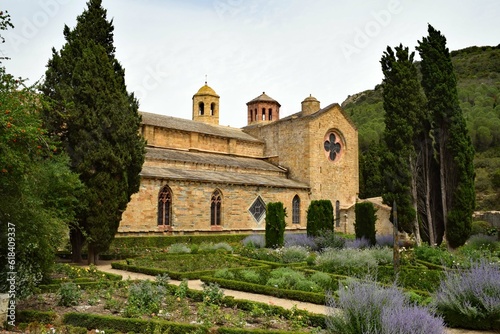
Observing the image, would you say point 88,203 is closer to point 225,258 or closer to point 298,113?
point 225,258

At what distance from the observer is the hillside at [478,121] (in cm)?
4188

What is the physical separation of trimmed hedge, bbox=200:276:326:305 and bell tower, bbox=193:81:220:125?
28.0 meters

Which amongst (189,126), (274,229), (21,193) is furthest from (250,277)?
(189,126)

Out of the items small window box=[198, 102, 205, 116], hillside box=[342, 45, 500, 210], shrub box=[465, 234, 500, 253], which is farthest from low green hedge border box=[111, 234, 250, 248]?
hillside box=[342, 45, 500, 210]

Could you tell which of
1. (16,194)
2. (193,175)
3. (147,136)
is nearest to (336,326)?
(16,194)

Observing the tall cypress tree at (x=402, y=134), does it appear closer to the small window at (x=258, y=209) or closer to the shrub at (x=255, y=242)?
the shrub at (x=255, y=242)

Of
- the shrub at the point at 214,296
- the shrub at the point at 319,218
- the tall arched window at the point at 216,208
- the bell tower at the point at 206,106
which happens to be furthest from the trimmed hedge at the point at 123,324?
the bell tower at the point at 206,106

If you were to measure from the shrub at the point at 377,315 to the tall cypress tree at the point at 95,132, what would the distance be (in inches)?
405

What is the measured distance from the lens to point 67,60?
1565 centimetres

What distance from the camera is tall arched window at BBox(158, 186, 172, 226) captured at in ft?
72.1

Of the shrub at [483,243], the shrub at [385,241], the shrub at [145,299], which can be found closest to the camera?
the shrub at [145,299]

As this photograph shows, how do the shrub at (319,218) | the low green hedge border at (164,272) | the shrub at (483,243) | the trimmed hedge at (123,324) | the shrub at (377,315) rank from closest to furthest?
the shrub at (377,315)
the trimmed hedge at (123,324)
the low green hedge border at (164,272)
the shrub at (483,243)
the shrub at (319,218)

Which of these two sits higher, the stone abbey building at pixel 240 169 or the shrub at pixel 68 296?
the stone abbey building at pixel 240 169

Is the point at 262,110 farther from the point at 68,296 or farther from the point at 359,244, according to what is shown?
the point at 68,296
